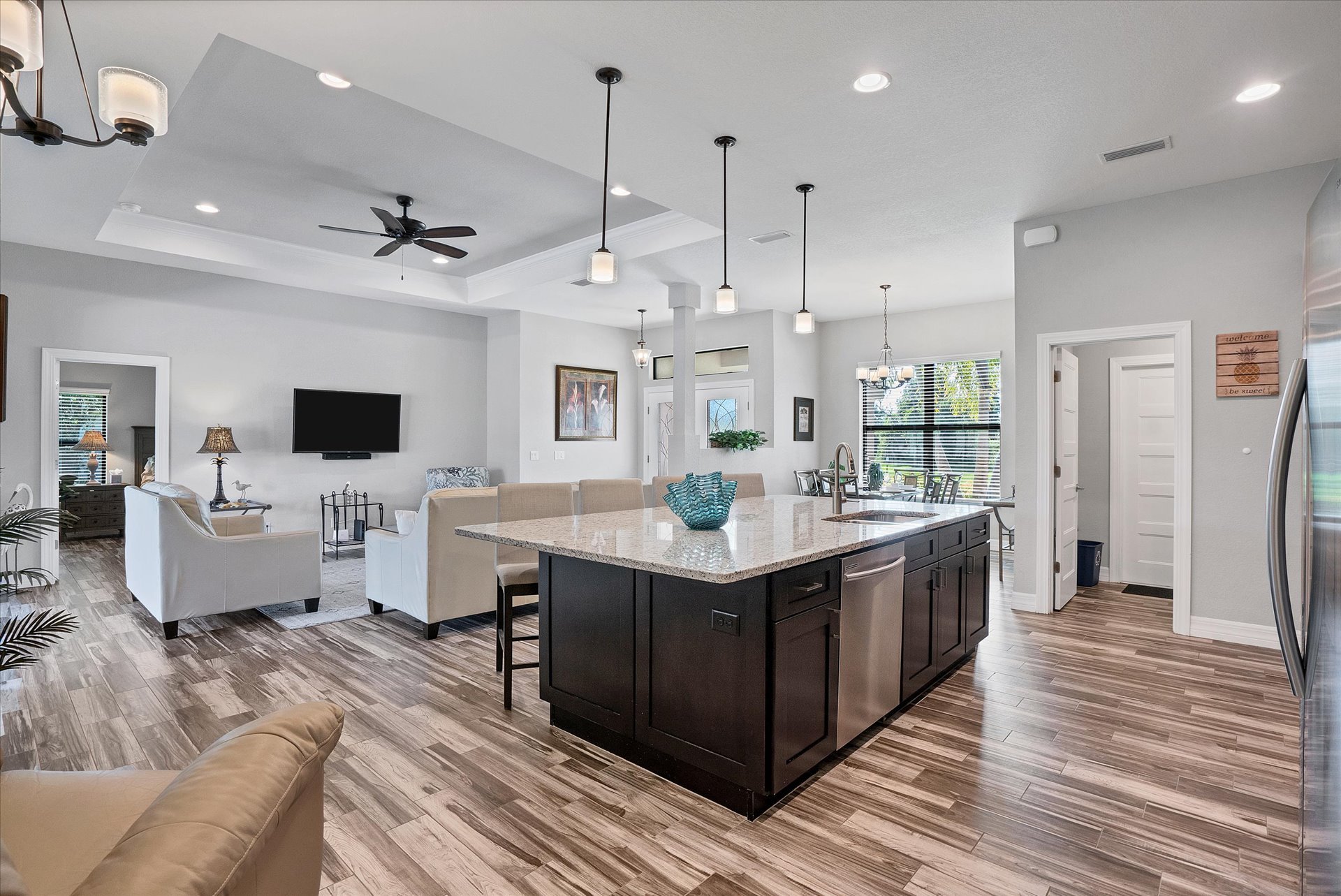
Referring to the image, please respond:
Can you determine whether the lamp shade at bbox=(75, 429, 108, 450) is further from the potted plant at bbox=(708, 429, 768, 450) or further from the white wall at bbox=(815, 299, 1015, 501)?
the white wall at bbox=(815, 299, 1015, 501)

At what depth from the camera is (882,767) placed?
2.55 meters

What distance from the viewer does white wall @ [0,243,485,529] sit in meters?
5.61

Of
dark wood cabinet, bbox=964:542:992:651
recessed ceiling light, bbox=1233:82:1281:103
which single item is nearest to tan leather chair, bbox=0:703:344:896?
dark wood cabinet, bbox=964:542:992:651

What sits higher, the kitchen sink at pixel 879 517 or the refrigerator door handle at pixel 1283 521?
the refrigerator door handle at pixel 1283 521

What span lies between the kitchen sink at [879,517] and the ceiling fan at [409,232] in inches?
125

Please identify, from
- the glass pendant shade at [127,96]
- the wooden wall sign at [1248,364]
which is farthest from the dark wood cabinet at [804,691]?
the wooden wall sign at [1248,364]

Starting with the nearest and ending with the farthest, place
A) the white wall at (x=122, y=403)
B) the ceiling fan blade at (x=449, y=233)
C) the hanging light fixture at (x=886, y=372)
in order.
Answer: the ceiling fan blade at (x=449, y=233)
the hanging light fixture at (x=886, y=372)
the white wall at (x=122, y=403)

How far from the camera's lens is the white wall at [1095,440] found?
585cm

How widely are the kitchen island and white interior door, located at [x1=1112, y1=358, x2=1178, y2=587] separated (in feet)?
11.9

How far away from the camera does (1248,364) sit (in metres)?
3.99

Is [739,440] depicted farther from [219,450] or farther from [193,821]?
[193,821]

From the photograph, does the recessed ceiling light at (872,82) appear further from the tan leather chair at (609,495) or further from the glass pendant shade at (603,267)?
the tan leather chair at (609,495)

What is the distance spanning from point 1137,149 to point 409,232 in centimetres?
469

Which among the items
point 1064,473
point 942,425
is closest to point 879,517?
point 1064,473
